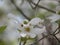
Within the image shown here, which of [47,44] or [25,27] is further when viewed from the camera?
[47,44]

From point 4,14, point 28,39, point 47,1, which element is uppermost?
point 4,14

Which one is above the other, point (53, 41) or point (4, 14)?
point (4, 14)

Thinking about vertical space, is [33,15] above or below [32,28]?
above

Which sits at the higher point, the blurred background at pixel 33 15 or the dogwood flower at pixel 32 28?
the blurred background at pixel 33 15

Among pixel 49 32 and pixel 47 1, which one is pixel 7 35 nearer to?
pixel 47 1

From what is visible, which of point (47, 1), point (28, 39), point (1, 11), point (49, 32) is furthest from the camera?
point (1, 11)

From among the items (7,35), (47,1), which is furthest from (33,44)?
(7,35)

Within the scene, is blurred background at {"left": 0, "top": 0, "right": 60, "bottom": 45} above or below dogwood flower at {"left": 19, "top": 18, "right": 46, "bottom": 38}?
above

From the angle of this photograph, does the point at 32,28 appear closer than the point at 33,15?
Yes

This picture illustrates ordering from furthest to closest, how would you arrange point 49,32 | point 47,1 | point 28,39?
1. point 47,1
2. point 49,32
3. point 28,39

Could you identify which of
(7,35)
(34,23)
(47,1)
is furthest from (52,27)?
(7,35)
